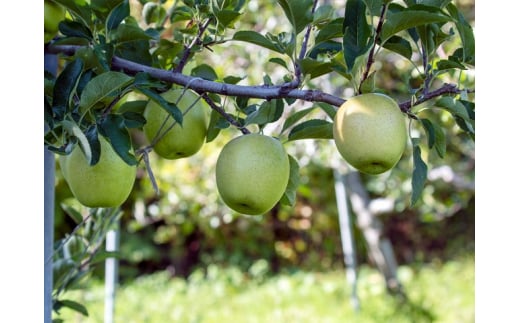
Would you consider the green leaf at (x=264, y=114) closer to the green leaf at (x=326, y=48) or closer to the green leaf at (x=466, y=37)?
the green leaf at (x=326, y=48)

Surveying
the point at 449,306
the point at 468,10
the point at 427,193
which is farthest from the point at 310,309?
the point at 468,10

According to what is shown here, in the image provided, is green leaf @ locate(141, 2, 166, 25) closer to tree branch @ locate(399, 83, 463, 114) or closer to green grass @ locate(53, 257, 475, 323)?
tree branch @ locate(399, 83, 463, 114)

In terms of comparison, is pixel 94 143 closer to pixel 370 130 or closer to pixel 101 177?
pixel 101 177

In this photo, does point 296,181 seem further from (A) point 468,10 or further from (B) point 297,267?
(B) point 297,267

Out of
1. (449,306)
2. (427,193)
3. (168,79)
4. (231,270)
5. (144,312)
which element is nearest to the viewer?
(168,79)

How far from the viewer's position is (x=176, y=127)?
33.4 inches

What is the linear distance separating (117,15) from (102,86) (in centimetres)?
18

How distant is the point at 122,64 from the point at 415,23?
38 cm

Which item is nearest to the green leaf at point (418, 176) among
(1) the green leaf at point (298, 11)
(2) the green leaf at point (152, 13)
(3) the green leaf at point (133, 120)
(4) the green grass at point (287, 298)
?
(1) the green leaf at point (298, 11)

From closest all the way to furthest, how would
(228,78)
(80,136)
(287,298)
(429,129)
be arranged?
(80,136) < (429,129) < (228,78) < (287,298)

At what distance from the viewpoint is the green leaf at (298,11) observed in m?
0.76

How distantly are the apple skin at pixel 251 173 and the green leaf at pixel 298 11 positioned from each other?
15cm

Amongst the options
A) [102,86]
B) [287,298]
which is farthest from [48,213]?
[287,298]

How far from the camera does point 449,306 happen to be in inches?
137
